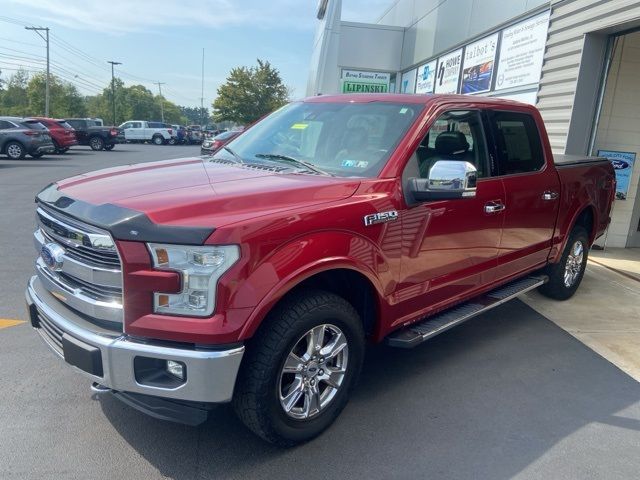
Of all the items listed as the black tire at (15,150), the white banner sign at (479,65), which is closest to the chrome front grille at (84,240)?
the white banner sign at (479,65)

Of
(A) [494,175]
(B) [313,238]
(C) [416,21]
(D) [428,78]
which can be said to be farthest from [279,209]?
(C) [416,21]

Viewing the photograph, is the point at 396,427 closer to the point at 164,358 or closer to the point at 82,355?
the point at 164,358

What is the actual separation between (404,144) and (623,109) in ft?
20.6

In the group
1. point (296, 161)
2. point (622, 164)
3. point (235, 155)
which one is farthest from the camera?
point (622, 164)

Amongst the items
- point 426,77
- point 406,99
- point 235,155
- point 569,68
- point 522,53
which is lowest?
point 235,155

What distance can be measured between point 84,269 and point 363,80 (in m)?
18.5

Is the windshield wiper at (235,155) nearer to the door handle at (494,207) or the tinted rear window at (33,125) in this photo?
the door handle at (494,207)

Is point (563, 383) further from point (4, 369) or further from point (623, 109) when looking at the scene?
point (623, 109)

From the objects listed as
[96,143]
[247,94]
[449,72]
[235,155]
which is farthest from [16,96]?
[235,155]

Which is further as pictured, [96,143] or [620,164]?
[96,143]

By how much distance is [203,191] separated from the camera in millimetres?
2662

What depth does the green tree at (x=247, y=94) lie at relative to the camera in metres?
58.3

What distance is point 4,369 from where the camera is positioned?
139 inches

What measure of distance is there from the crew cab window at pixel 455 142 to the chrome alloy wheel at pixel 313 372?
1.27 metres
